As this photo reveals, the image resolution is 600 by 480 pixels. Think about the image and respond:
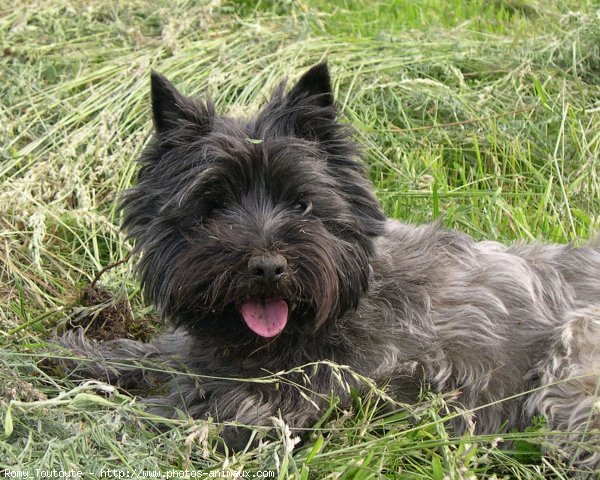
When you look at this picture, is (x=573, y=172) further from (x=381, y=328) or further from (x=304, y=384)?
(x=304, y=384)

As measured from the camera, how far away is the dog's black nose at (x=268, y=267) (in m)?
3.67

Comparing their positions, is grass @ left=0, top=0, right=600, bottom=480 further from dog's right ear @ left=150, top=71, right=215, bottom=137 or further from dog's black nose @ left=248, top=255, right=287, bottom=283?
dog's right ear @ left=150, top=71, right=215, bottom=137

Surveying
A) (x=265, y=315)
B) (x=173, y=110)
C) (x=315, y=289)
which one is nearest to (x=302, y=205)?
(x=315, y=289)

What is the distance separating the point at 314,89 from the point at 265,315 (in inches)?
42.3

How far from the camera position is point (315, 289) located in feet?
12.6

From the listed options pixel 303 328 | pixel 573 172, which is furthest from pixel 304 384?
pixel 573 172

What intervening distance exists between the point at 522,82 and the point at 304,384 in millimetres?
3919

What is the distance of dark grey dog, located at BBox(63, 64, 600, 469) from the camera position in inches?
152

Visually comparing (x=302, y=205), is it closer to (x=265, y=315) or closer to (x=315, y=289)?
(x=315, y=289)

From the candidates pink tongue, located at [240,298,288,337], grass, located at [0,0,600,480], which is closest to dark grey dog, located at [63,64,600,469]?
pink tongue, located at [240,298,288,337]

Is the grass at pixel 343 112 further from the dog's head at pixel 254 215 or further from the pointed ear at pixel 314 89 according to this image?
the pointed ear at pixel 314 89

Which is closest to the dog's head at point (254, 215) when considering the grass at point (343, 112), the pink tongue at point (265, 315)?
the pink tongue at point (265, 315)

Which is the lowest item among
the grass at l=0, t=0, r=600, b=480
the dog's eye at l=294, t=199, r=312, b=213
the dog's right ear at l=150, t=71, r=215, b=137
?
the grass at l=0, t=0, r=600, b=480

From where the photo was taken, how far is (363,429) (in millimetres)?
3883
